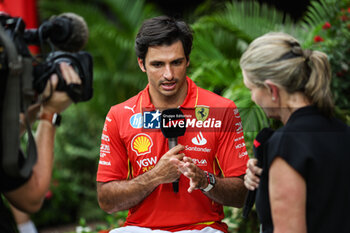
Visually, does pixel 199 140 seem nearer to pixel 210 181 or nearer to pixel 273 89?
pixel 210 181

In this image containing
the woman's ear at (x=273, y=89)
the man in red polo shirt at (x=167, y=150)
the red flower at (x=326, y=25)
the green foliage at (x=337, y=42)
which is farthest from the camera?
the red flower at (x=326, y=25)

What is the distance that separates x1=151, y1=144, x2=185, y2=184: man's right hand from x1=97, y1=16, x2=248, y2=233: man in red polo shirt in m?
0.05

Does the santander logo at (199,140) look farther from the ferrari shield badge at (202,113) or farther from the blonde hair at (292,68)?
the blonde hair at (292,68)

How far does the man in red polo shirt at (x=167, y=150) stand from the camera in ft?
8.58

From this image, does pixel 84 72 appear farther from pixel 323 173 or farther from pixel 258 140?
pixel 323 173

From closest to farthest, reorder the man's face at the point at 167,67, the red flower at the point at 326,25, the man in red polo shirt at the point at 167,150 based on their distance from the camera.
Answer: the man in red polo shirt at the point at 167,150 < the man's face at the point at 167,67 < the red flower at the point at 326,25

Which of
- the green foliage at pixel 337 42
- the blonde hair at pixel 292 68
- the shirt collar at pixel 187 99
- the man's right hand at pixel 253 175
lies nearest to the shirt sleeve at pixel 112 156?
the shirt collar at pixel 187 99

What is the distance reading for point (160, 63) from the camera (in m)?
2.74

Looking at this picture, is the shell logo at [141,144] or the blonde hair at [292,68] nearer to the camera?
the blonde hair at [292,68]

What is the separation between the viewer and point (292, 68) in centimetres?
188

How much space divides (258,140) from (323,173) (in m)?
0.32

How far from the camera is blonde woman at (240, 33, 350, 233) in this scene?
1.79m

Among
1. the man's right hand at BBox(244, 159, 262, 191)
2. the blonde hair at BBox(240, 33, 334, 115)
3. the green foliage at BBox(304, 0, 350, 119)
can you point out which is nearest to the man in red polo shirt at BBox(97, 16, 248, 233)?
the man's right hand at BBox(244, 159, 262, 191)

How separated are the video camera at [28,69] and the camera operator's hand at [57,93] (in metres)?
0.02
